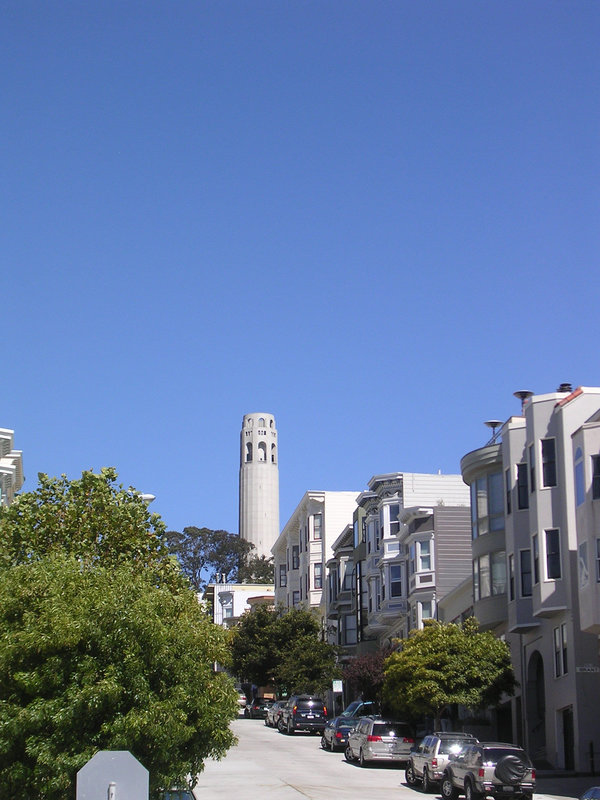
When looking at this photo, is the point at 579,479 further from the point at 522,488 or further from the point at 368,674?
the point at 368,674

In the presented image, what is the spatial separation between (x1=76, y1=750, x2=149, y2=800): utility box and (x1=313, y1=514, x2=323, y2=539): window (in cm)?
8523

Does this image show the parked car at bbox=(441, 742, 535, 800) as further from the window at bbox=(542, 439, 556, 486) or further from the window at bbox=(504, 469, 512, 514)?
the window at bbox=(504, 469, 512, 514)

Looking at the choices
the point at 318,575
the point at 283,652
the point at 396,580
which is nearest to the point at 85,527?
the point at 396,580

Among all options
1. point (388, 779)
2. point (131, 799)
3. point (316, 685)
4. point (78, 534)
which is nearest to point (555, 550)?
point (388, 779)

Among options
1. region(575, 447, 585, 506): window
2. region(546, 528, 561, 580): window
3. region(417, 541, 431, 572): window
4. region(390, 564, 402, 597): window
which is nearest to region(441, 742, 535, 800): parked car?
region(575, 447, 585, 506): window

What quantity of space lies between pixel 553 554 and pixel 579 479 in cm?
507

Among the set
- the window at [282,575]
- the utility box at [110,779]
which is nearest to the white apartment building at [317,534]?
the window at [282,575]

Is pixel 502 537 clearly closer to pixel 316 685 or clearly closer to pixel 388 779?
pixel 388 779

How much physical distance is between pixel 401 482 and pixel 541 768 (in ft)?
108

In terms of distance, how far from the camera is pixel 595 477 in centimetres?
3325

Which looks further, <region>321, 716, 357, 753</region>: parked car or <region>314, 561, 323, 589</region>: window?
<region>314, 561, 323, 589</region>: window

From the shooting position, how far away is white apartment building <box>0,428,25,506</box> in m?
50.1

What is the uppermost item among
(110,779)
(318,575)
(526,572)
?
(318,575)

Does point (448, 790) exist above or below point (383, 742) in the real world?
below
